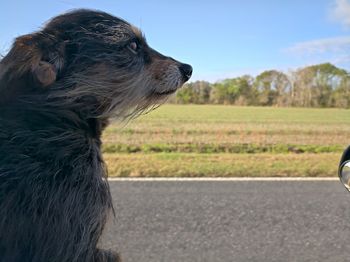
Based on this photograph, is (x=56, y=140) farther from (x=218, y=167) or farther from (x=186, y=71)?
(x=218, y=167)

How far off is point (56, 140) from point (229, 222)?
3660 mm

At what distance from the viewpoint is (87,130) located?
242 centimetres

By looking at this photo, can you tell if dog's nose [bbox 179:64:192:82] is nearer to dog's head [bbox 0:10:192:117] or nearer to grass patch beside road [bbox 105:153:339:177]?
dog's head [bbox 0:10:192:117]

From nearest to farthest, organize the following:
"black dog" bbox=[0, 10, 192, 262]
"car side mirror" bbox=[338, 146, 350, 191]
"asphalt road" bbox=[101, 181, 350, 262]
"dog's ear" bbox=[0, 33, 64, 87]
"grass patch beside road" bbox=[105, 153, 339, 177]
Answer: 1. "black dog" bbox=[0, 10, 192, 262]
2. "dog's ear" bbox=[0, 33, 64, 87]
3. "car side mirror" bbox=[338, 146, 350, 191]
4. "asphalt road" bbox=[101, 181, 350, 262]
5. "grass patch beside road" bbox=[105, 153, 339, 177]

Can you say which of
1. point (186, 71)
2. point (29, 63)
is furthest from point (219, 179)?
point (29, 63)

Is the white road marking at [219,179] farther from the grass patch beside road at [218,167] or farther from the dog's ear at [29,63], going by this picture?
the dog's ear at [29,63]

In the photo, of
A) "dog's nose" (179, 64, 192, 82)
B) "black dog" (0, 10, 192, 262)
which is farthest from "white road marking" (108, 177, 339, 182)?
"black dog" (0, 10, 192, 262)

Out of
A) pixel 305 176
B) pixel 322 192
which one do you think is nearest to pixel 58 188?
pixel 322 192

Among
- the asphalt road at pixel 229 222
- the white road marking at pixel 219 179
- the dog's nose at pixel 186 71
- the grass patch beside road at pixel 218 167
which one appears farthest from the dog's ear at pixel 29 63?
the grass patch beside road at pixel 218 167

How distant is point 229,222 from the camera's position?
5496 mm

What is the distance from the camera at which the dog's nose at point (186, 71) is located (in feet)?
9.77

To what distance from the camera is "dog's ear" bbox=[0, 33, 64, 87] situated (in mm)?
2154

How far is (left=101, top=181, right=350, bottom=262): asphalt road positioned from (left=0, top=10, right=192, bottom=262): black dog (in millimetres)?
2102

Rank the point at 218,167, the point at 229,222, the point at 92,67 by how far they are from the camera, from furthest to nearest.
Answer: the point at 218,167
the point at 229,222
the point at 92,67
